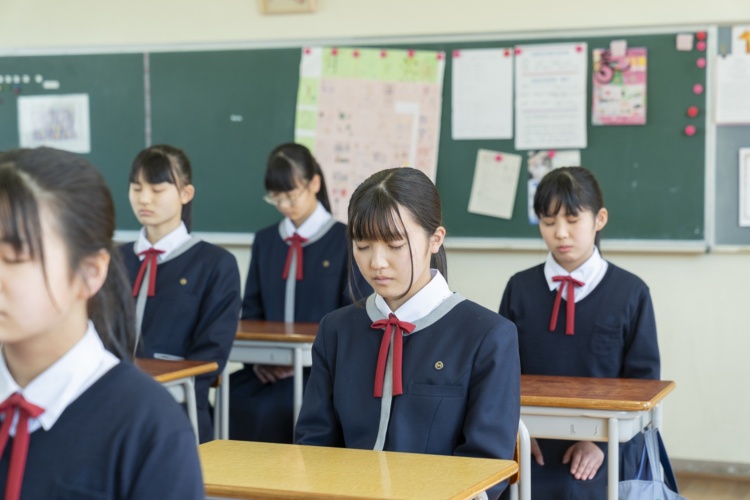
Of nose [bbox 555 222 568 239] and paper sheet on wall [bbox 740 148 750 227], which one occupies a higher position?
paper sheet on wall [bbox 740 148 750 227]

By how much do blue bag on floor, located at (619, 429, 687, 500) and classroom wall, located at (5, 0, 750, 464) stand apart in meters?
1.68

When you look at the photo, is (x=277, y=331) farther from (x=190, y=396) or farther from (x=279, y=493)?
(x=279, y=493)

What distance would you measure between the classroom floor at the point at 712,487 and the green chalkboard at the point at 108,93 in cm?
282

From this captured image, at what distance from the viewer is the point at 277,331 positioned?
3598 millimetres

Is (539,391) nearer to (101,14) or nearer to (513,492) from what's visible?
(513,492)

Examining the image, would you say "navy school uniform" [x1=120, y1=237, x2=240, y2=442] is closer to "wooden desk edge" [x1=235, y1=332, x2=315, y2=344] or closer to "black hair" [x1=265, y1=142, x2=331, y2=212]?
"wooden desk edge" [x1=235, y1=332, x2=315, y2=344]

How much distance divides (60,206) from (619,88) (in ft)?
11.5

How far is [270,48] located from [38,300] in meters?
3.90

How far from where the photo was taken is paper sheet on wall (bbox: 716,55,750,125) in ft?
13.6

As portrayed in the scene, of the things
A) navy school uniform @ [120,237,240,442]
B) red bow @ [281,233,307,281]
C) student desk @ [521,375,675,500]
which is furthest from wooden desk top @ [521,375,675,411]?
red bow @ [281,233,307,281]

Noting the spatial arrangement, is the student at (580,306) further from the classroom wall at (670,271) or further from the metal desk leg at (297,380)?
the classroom wall at (670,271)

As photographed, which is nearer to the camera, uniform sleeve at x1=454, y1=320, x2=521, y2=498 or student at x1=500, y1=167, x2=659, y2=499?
uniform sleeve at x1=454, y1=320, x2=521, y2=498

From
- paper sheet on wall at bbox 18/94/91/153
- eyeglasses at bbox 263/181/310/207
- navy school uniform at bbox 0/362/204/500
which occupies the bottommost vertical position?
navy school uniform at bbox 0/362/204/500


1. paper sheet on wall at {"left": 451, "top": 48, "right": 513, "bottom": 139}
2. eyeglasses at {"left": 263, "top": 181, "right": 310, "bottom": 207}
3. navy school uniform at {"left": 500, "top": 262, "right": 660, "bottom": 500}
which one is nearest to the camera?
navy school uniform at {"left": 500, "top": 262, "right": 660, "bottom": 500}
